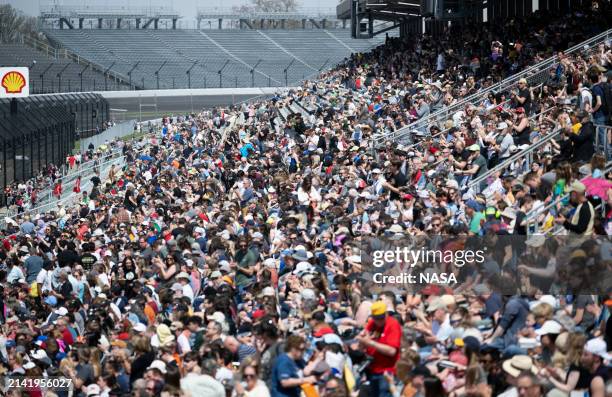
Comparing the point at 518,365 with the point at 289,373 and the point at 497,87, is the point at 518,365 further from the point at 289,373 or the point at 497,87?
the point at 497,87

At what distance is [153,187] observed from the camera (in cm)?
2697

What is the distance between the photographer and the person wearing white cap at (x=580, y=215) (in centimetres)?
1096

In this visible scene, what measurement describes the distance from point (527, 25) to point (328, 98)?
22.9ft

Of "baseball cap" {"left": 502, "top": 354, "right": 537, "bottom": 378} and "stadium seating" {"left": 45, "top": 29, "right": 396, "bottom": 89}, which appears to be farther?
"stadium seating" {"left": 45, "top": 29, "right": 396, "bottom": 89}

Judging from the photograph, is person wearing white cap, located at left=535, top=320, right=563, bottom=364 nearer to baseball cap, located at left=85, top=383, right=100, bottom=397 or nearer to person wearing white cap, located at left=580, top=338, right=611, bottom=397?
person wearing white cap, located at left=580, top=338, right=611, bottom=397

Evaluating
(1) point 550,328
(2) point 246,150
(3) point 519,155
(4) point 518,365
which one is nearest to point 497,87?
(3) point 519,155

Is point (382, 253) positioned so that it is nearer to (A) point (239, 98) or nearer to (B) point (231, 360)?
(B) point (231, 360)

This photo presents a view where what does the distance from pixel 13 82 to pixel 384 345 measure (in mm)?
50288

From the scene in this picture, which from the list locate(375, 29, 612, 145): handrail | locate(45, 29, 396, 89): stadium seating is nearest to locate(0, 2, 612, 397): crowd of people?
locate(375, 29, 612, 145): handrail

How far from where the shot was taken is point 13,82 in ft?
186

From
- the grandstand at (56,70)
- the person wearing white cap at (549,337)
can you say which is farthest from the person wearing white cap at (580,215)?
the grandstand at (56,70)

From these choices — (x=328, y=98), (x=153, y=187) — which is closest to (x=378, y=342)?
(x=153, y=187)

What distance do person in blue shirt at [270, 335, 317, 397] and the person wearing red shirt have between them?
1.64 feet

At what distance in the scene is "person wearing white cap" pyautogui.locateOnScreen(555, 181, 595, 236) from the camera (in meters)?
11.0
